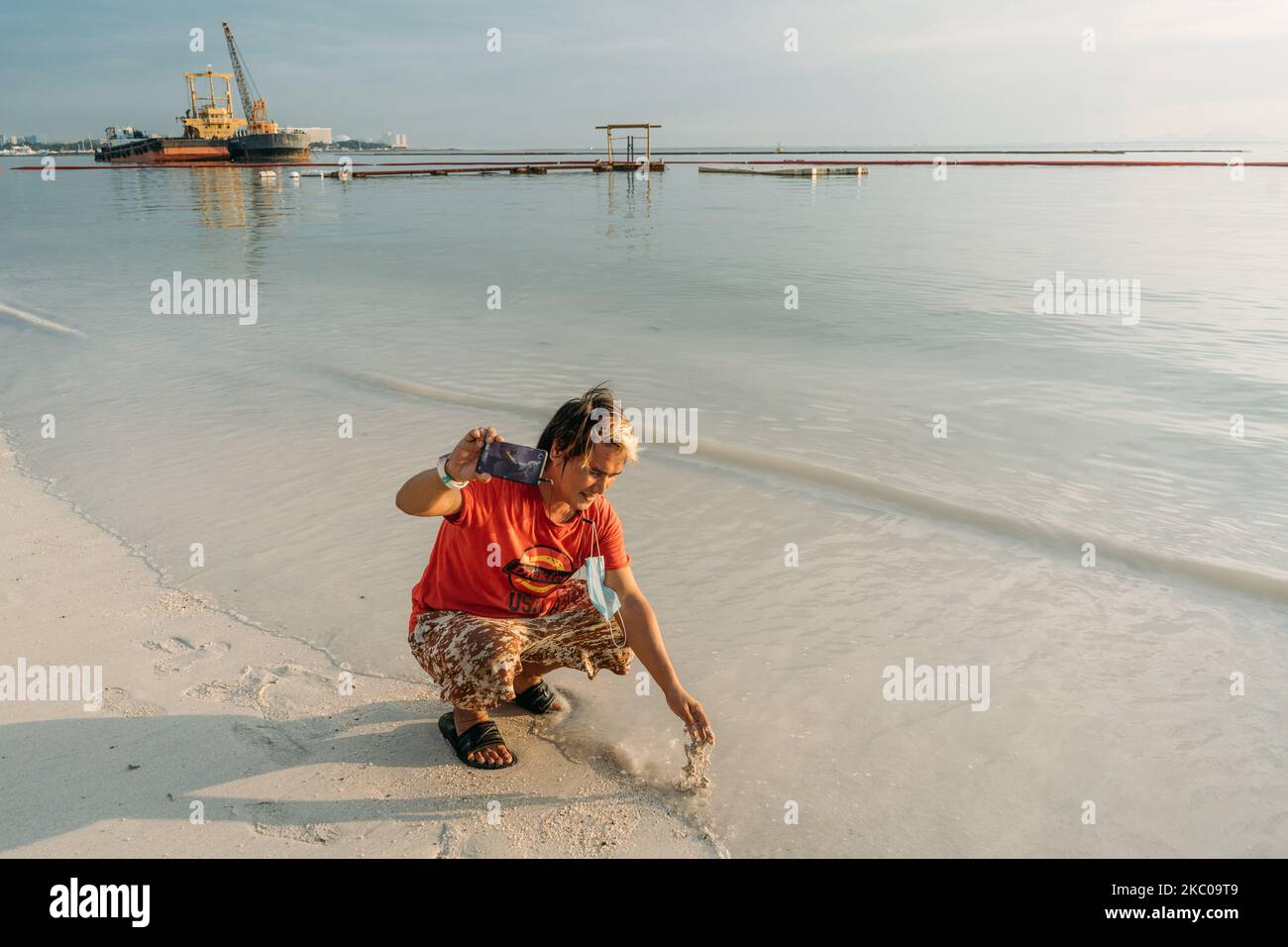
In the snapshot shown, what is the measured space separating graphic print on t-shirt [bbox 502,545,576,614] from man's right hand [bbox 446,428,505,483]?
0.42m

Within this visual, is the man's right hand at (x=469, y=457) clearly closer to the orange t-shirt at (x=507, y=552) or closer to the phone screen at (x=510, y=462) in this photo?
the phone screen at (x=510, y=462)

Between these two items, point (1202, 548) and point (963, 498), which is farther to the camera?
point (963, 498)

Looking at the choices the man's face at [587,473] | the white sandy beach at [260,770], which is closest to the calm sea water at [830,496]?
the white sandy beach at [260,770]

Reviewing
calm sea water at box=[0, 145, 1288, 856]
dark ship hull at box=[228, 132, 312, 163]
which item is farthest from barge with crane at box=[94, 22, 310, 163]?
calm sea water at box=[0, 145, 1288, 856]

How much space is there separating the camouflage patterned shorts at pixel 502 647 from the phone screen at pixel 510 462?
580mm

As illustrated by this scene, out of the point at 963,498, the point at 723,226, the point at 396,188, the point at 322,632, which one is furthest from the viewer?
the point at 396,188

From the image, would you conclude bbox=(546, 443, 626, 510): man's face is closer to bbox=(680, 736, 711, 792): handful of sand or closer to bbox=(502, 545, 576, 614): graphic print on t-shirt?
bbox=(502, 545, 576, 614): graphic print on t-shirt

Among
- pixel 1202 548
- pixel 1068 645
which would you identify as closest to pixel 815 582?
pixel 1068 645

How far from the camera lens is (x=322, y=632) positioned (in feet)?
12.7

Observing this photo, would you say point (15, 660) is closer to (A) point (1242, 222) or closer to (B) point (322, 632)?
(B) point (322, 632)

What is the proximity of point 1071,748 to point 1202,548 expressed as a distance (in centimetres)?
230

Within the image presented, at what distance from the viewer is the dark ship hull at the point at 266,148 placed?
69.6 m

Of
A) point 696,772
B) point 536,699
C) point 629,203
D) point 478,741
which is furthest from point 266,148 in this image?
point 696,772

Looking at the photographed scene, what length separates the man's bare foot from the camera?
9.68 feet
